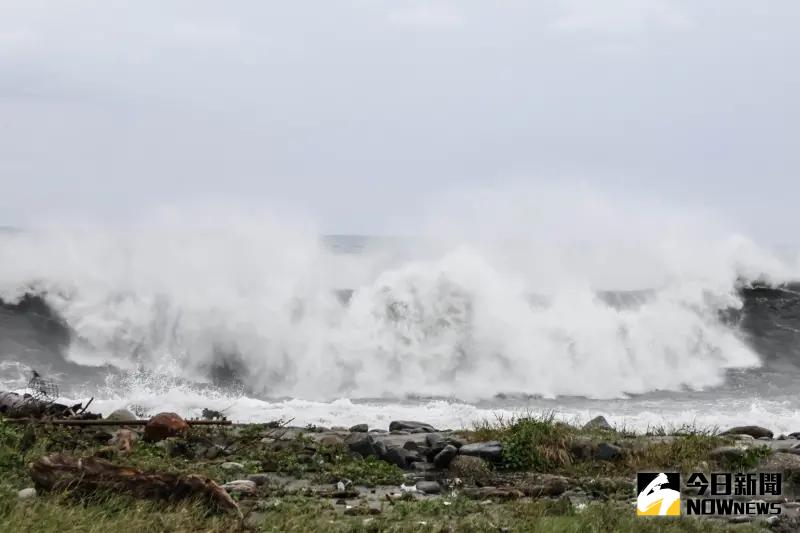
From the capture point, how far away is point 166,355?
2316 centimetres

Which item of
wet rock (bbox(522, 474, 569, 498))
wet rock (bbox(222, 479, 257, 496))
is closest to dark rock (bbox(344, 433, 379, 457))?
wet rock (bbox(522, 474, 569, 498))

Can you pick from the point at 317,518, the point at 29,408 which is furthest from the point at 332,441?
the point at 29,408

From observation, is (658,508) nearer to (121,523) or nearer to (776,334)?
(121,523)

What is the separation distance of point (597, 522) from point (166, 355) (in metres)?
18.7

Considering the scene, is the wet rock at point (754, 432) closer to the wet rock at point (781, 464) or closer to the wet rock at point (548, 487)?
the wet rock at point (781, 464)

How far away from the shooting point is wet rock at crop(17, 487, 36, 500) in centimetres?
641

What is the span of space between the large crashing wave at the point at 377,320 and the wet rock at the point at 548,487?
12.2 metres

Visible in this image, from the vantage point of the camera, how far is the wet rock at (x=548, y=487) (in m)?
8.03

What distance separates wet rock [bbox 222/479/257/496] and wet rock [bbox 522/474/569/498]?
8.56 ft

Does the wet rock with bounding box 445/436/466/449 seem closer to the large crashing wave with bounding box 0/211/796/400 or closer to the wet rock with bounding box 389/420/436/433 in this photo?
the wet rock with bounding box 389/420/436/433

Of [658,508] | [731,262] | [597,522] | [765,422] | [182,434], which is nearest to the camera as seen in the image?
[597,522]

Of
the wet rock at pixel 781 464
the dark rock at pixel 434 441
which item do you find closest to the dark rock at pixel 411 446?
the dark rock at pixel 434 441

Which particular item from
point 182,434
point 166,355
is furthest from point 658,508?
point 166,355

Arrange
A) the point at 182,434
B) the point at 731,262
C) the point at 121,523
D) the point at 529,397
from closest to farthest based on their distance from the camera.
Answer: the point at 121,523
the point at 182,434
the point at 529,397
the point at 731,262
